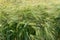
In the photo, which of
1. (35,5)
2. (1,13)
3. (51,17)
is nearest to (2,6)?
(1,13)

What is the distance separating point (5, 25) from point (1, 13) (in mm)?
267

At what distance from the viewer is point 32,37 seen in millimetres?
4332

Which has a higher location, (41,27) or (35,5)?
(35,5)

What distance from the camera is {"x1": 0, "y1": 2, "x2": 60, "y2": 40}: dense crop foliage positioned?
4398mm

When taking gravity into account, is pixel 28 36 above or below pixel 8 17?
below

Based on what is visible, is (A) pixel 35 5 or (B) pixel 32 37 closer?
(B) pixel 32 37

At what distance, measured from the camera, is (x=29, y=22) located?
4.50m

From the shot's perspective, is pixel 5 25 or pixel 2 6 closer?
pixel 5 25

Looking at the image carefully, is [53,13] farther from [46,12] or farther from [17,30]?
[17,30]

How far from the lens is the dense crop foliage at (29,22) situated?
4398 mm

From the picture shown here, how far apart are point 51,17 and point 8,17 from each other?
2.34ft

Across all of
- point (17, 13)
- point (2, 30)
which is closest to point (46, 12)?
point (17, 13)

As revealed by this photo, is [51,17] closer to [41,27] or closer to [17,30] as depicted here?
[41,27]

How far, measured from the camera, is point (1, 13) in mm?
4629
